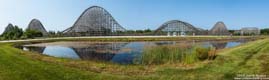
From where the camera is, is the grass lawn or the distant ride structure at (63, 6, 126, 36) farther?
the distant ride structure at (63, 6, 126, 36)

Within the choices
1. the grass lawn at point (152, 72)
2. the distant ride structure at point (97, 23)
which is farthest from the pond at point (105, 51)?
the distant ride structure at point (97, 23)

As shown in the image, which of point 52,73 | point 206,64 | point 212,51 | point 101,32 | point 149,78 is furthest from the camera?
point 101,32

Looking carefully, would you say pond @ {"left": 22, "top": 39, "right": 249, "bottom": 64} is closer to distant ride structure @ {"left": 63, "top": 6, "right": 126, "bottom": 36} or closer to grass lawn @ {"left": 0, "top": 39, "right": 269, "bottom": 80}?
grass lawn @ {"left": 0, "top": 39, "right": 269, "bottom": 80}

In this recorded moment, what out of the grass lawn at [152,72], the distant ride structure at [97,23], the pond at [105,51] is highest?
the distant ride structure at [97,23]

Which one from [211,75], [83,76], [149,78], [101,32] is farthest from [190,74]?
[101,32]

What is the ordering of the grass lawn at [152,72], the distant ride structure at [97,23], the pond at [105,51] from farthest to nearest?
the distant ride structure at [97,23], the pond at [105,51], the grass lawn at [152,72]

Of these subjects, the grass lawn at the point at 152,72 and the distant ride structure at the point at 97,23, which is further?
the distant ride structure at the point at 97,23

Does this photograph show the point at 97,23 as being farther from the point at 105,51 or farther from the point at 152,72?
the point at 152,72

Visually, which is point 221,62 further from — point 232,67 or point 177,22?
point 177,22

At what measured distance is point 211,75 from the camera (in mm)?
11242

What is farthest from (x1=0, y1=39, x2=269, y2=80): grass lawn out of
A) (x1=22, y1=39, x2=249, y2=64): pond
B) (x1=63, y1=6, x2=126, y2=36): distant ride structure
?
(x1=63, y1=6, x2=126, y2=36): distant ride structure

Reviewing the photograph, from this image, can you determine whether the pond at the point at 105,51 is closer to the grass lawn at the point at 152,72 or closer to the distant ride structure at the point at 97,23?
the grass lawn at the point at 152,72

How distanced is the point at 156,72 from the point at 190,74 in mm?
1406

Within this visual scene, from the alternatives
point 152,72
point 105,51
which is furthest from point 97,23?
point 152,72
